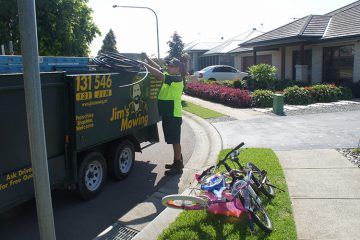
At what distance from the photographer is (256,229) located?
4.36 m

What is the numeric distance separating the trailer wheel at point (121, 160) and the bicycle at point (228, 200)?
1.92 metres

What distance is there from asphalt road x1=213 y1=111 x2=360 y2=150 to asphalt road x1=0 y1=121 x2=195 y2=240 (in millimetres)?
2878

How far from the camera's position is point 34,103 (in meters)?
2.53

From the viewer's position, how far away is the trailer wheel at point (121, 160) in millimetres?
6562

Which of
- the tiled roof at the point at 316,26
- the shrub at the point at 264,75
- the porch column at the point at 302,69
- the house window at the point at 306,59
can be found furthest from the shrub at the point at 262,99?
the house window at the point at 306,59

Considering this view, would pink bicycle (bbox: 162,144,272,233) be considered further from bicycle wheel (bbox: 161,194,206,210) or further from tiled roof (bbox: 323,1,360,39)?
tiled roof (bbox: 323,1,360,39)

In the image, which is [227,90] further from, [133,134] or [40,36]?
[133,134]

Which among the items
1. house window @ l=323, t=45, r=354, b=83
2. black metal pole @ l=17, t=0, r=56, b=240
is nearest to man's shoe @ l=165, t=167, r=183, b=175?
black metal pole @ l=17, t=0, r=56, b=240

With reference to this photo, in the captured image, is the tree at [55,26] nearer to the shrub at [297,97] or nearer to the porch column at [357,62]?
the shrub at [297,97]

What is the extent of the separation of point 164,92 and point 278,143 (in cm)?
332

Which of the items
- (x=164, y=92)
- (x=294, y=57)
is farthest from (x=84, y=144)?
(x=294, y=57)

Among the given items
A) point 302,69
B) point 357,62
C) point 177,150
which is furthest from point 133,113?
point 302,69

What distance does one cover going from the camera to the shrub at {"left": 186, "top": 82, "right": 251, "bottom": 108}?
15.7 m

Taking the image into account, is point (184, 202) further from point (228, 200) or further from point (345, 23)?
point (345, 23)
